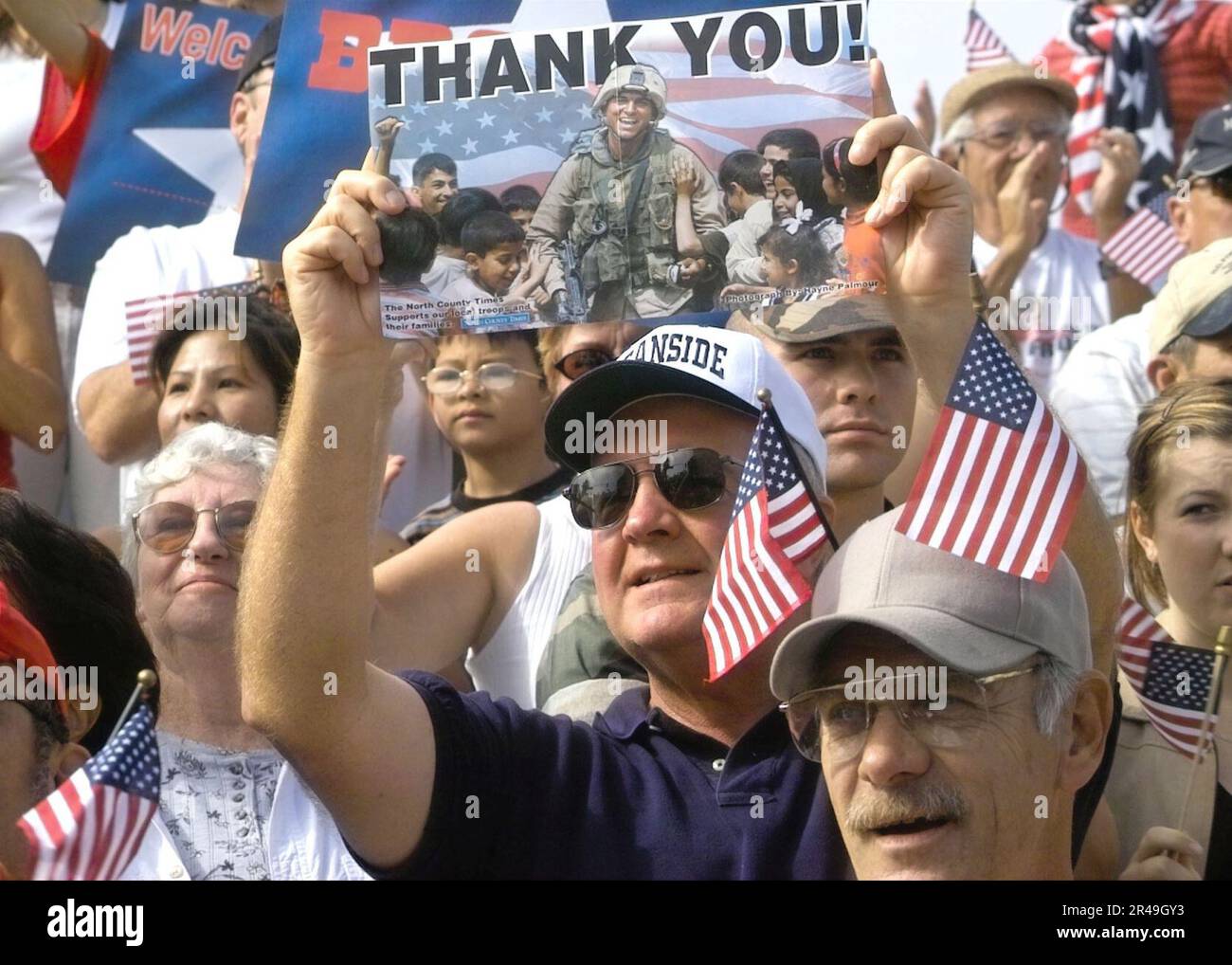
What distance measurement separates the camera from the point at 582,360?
454 cm

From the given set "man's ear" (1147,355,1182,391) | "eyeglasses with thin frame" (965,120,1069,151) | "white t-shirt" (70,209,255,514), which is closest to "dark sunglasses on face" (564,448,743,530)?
"man's ear" (1147,355,1182,391)

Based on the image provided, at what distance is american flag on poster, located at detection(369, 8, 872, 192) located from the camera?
Result: 336 cm

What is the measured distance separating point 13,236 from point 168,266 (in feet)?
1.27

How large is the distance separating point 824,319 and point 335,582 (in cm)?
139

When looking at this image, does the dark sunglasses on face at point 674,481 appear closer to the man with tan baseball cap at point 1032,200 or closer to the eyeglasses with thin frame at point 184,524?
the eyeglasses with thin frame at point 184,524

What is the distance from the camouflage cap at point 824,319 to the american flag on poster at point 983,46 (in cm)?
203

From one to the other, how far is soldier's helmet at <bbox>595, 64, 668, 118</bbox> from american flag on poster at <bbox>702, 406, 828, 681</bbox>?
57cm

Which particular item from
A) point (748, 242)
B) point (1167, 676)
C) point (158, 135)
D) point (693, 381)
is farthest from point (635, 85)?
point (158, 135)

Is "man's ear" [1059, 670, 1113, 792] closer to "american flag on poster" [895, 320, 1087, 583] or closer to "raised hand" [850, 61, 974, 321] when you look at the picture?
"american flag on poster" [895, 320, 1087, 583]

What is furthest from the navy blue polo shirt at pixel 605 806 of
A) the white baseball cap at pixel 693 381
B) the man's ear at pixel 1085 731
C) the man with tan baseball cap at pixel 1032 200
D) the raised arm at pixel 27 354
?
the man with tan baseball cap at pixel 1032 200

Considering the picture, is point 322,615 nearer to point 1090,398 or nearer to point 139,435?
point 139,435

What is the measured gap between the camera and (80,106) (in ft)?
17.0

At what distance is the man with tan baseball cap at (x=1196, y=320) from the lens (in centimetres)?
428

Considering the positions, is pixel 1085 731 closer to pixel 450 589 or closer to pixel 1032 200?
pixel 450 589
